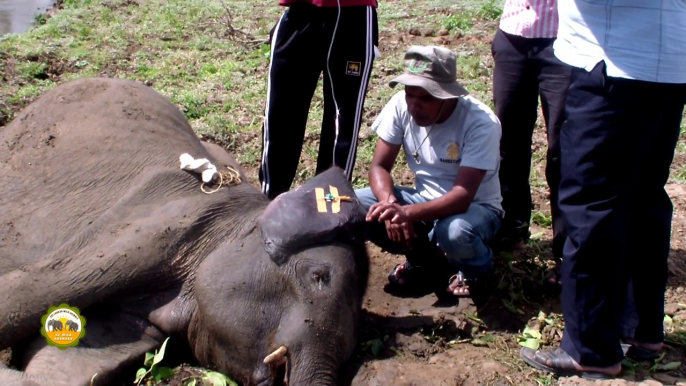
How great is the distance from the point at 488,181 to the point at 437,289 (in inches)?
29.6

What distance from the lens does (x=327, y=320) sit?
3.66 meters

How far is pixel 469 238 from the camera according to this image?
432 cm

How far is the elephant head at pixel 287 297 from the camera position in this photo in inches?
143

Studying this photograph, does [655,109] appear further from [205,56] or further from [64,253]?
[205,56]

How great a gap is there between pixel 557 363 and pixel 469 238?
0.86 metres

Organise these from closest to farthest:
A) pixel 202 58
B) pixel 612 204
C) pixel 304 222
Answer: pixel 612 204 < pixel 304 222 < pixel 202 58

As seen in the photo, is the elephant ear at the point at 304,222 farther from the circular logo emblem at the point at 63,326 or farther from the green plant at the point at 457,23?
the green plant at the point at 457,23

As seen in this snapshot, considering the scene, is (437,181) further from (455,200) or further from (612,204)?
(612,204)

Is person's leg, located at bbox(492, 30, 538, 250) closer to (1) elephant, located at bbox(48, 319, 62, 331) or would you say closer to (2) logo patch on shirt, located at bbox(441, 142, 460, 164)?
(2) logo patch on shirt, located at bbox(441, 142, 460, 164)

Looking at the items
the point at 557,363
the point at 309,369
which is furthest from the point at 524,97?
the point at 309,369

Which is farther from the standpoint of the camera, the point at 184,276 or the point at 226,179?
the point at 226,179

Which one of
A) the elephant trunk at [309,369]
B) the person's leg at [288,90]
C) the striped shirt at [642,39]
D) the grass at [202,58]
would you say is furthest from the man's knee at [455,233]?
the grass at [202,58]

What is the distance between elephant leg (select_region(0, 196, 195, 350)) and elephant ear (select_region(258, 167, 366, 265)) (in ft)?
1.60

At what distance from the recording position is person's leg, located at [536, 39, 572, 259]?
452cm
